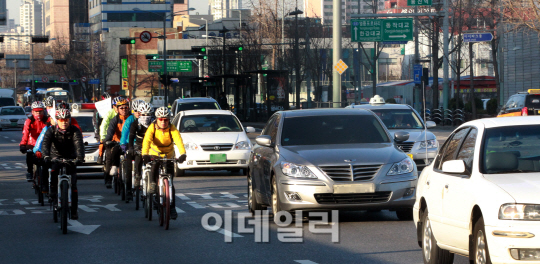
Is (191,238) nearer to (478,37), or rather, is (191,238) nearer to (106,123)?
(106,123)

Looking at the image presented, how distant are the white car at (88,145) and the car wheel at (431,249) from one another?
1215 cm

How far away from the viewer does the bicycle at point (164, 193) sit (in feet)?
37.4

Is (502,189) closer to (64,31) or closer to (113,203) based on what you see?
(113,203)

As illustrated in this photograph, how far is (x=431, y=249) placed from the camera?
803cm

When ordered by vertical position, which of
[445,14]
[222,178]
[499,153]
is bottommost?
[222,178]

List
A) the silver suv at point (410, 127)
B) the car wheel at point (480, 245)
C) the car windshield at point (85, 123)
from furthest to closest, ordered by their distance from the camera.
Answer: the car windshield at point (85, 123) < the silver suv at point (410, 127) < the car wheel at point (480, 245)

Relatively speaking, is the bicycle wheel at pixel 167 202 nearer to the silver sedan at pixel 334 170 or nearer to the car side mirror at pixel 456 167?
the silver sedan at pixel 334 170

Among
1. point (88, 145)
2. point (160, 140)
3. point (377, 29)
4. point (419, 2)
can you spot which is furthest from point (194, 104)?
point (377, 29)

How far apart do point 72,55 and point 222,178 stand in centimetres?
10267

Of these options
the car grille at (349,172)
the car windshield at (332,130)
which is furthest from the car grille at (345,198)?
the car windshield at (332,130)

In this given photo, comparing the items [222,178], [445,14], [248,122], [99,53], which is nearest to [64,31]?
[99,53]

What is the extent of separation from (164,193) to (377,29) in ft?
115

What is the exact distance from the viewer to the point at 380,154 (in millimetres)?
11500

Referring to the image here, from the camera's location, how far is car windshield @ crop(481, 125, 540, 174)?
23.0 feet
